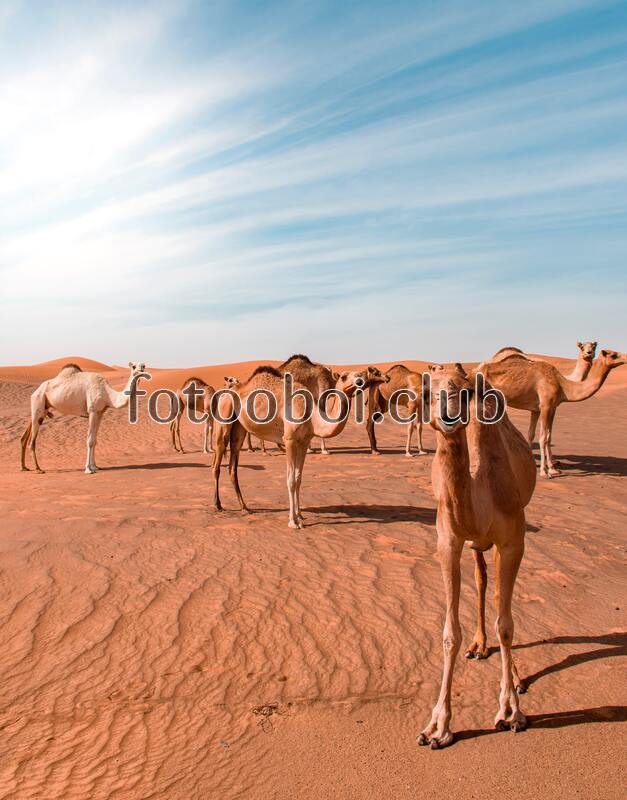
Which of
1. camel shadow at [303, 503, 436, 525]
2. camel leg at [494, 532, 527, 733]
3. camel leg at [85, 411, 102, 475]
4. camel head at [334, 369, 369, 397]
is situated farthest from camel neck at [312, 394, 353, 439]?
camel leg at [85, 411, 102, 475]

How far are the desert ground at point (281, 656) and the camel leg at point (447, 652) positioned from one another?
0.09 meters

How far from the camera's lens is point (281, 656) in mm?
4754

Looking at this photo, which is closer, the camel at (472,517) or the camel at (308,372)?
the camel at (472,517)

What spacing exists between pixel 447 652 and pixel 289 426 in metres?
4.88

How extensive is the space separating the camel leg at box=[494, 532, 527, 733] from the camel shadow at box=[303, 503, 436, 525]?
3991 mm

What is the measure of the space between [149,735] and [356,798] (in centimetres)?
135

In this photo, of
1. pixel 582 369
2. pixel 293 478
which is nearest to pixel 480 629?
pixel 293 478

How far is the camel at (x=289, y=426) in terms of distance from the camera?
316 inches

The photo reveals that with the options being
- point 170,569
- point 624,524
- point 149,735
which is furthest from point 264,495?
point 149,735

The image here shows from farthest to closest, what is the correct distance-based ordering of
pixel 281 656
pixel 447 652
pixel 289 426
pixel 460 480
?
1. pixel 289 426
2. pixel 281 656
3. pixel 447 652
4. pixel 460 480

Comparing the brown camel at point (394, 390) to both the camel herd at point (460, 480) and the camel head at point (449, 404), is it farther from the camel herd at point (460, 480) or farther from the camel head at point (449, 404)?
the camel head at point (449, 404)

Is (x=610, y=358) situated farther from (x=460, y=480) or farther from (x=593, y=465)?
(x=460, y=480)

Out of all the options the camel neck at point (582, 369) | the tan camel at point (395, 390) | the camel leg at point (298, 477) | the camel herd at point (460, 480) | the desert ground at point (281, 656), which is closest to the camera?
the camel herd at point (460, 480)

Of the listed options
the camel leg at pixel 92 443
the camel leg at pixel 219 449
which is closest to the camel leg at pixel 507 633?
the camel leg at pixel 219 449
